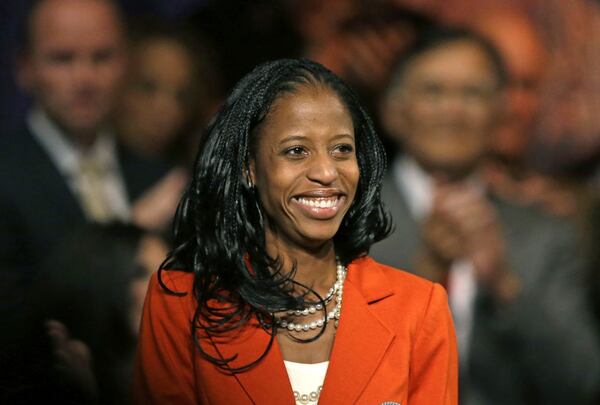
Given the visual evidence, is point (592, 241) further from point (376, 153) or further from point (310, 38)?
point (376, 153)

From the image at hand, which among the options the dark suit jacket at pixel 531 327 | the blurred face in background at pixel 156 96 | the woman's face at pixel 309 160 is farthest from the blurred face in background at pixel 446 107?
the woman's face at pixel 309 160

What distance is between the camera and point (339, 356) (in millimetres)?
1872

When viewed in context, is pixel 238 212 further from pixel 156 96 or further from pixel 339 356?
pixel 156 96

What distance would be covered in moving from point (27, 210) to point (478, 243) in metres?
1.71

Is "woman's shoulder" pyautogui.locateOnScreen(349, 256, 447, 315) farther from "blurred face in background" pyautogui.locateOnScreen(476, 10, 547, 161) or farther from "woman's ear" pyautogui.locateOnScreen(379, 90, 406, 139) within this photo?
"blurred face in background" pyautogui.locateOnScreen(476, 10, 547, 161)

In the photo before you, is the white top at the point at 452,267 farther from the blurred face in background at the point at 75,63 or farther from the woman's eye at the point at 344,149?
the woman's eye at the point at 344,149

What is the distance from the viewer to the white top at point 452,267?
3707 mm

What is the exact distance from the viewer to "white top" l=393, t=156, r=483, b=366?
371 cm

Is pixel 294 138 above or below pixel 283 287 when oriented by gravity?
above

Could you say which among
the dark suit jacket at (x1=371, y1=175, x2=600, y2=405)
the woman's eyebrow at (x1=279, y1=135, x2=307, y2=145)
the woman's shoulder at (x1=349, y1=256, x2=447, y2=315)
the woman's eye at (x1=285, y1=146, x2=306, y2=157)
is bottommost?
the dark suit jacket at (x1=371, y1=175, x2=600, y2=405)

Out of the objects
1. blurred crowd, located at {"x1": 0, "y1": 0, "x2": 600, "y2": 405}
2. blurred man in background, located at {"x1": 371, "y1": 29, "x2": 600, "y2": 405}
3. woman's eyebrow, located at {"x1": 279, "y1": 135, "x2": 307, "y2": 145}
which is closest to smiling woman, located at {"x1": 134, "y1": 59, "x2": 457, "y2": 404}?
woman's eyebrow, located at {"x1": 279, "y1": 135, "x2": 307, "y2": 145}

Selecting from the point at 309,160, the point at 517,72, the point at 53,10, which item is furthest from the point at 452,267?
the point at 309,160

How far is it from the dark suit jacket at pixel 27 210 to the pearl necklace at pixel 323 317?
1.49 meters

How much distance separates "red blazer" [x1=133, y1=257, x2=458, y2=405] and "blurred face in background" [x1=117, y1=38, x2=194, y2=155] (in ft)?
5.95
